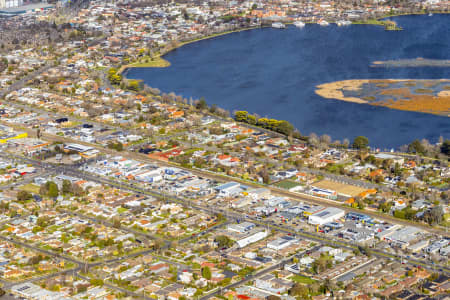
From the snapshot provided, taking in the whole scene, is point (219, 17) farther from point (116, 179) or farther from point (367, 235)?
point (367, 235)

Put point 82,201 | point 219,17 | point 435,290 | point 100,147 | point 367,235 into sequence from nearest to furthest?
point 435,290 → point 367,235 → point 82,201 → point 100,147 → point 219,17

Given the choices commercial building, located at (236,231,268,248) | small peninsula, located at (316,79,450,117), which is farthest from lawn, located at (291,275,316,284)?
small peninsula, located at (316,79,450,117)

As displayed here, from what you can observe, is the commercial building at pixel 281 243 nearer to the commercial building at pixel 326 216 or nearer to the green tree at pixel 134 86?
the commercial building at pixel 326 216

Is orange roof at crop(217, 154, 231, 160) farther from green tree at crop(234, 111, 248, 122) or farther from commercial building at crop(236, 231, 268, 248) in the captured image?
commercial building at crop(236, 231, 268, 248)

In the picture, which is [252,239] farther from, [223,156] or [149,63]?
[149,63]

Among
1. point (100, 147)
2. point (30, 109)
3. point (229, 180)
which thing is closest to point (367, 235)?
point (229, 180)

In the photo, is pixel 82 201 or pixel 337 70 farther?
pixel 337 70

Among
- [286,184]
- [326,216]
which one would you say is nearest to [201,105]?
[286,184]
